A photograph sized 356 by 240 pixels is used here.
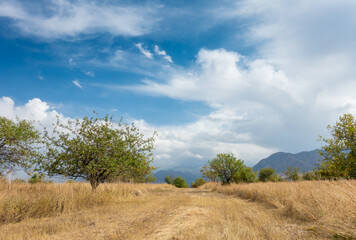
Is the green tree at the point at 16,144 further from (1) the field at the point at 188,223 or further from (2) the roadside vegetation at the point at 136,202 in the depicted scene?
(1) the field at the point at 188,223

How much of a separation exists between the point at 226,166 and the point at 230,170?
3.10ft

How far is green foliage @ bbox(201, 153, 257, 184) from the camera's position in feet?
104

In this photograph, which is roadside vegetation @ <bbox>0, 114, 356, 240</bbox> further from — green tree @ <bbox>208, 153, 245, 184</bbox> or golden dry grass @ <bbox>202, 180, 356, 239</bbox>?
green tree @ <bbox>208, 153, 245, 184</bbox>

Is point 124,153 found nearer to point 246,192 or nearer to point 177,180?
point 246,192

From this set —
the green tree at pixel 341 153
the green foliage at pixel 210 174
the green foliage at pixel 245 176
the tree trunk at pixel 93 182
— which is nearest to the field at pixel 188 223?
the tree trunk at pixel 93 182

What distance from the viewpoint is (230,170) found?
33.7 m

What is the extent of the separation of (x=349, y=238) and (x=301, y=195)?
5276 mm

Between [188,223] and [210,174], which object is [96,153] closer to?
[188,223]

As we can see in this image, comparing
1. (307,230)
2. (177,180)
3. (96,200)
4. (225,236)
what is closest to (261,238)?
(225,236)

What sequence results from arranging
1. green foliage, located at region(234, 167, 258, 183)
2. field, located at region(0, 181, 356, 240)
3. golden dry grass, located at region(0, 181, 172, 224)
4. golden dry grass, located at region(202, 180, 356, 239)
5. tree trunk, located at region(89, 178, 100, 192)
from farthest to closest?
green foliage, located at region(234, 167, 258, 183)
tree trunk, located at region(89, 178, 100, 192)
golden dry grass, located at region(0, 181, 172, 224)
field, located at region(0, 181, 356, 240)
golden dry grass, located at region(202, 180, 356, 239)

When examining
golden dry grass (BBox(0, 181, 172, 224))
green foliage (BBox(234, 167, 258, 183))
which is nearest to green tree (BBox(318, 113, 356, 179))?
green foliage (BBox(234, 167, 258, 183))

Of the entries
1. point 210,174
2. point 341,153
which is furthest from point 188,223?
point 210,174

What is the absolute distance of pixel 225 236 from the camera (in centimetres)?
565

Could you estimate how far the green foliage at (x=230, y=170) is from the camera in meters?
31.6
